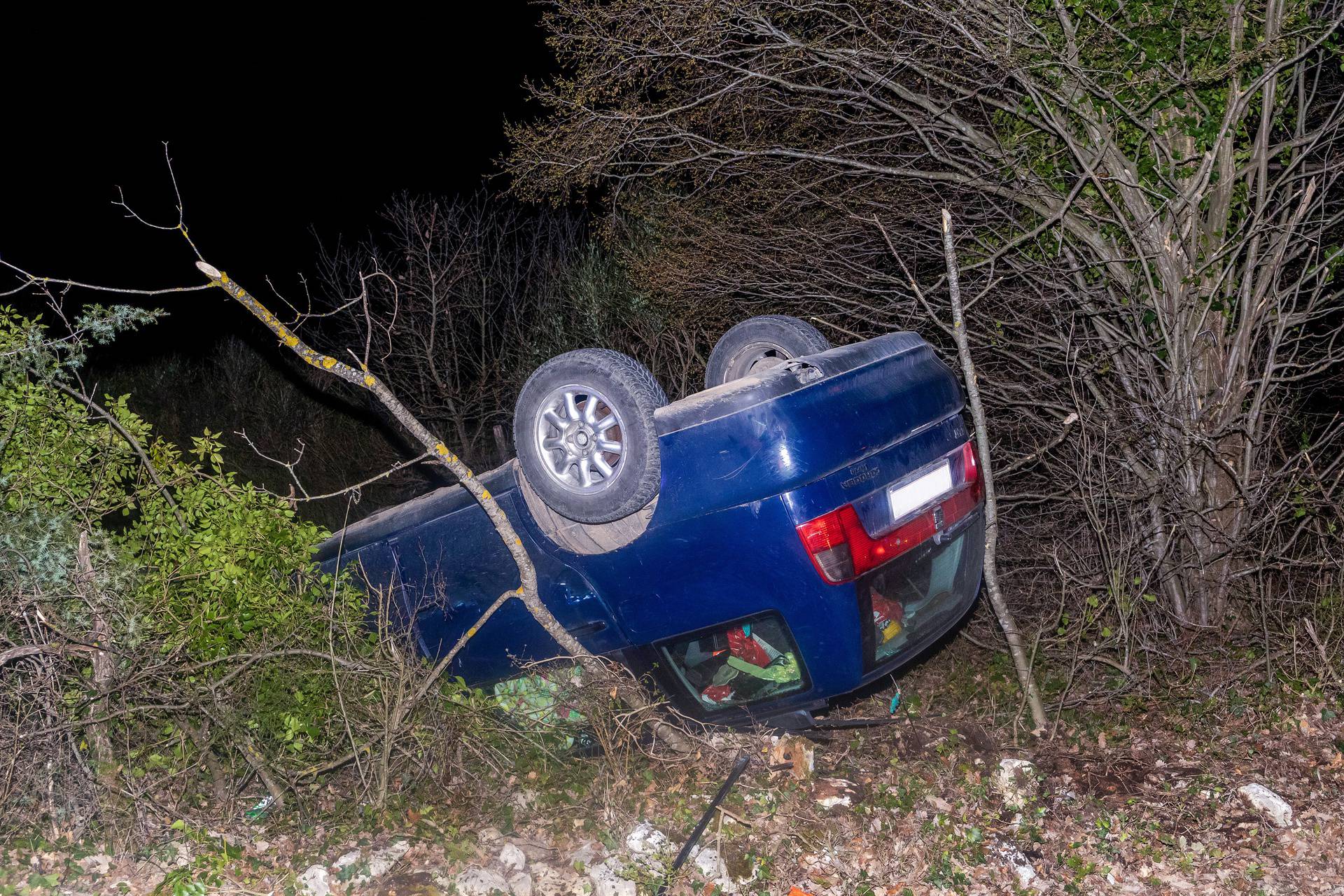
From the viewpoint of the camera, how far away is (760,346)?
480cm

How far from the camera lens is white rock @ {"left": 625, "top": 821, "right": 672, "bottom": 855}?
3814 mm

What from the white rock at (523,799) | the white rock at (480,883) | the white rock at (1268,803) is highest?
the white rock at (480,883)

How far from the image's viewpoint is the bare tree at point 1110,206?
5039mm

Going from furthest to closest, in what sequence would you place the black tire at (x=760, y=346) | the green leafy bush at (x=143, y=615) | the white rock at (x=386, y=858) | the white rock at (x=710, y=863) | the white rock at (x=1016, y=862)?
the black tire at (x=760, y=346)
the green leafy bush at (x=143, y=615)
the white rock at (x=386, y=858)
the white rock at (x=710, y=863)
the white rock at (x=1016, y=862)

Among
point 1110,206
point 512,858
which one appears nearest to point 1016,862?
point 512,858

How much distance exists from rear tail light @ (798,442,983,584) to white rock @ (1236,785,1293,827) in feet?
4.87

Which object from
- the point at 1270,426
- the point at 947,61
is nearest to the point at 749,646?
the point at 1270,426

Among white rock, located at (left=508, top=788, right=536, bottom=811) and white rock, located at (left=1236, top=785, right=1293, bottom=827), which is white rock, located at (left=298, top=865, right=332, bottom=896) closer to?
white rock, located at (left=508, top=788, right=536, bottom=811)

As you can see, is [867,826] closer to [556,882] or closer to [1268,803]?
[556,882]

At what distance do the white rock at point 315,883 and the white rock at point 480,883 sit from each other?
49cm

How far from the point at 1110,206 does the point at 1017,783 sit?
3002 millimetres

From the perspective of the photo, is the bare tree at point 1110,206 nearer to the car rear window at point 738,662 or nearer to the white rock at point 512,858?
the car rear window at point 738,662

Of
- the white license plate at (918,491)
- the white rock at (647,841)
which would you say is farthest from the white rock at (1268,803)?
the white rock at (647,841)

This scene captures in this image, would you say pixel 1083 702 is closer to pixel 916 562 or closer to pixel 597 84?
pixel 916 562
